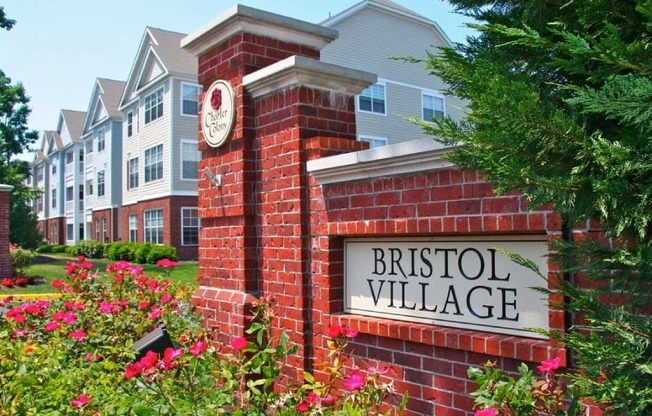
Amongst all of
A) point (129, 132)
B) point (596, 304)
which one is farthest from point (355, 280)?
point (129, 132)

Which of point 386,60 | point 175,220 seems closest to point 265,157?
point 386,60

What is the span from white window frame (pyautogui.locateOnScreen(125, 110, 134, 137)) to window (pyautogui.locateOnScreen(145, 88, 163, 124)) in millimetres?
2500

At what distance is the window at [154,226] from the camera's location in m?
28.2

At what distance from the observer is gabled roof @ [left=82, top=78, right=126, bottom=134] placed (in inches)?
1394

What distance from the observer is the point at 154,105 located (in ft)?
93.9

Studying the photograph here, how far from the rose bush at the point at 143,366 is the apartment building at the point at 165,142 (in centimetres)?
2128

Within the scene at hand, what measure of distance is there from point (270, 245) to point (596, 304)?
299cm

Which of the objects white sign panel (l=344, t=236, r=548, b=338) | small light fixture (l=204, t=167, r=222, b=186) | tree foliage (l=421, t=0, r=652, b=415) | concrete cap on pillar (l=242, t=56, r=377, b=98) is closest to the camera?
tree foliage (l=421, t=0, r=652, b=415)

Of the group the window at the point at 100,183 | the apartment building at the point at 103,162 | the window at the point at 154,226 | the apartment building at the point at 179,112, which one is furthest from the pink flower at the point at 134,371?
the window at the point at 100,183

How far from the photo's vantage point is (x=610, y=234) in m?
1.89

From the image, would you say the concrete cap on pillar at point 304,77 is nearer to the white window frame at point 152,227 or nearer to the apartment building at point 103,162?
the white window frame at point 152,227

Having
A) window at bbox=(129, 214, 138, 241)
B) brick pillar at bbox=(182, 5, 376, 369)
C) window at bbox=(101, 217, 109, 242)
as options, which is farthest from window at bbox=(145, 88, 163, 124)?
brick pillar at bbox=(182, 5, 376, 369)

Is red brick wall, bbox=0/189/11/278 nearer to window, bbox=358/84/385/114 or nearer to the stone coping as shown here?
window, bbox=358/84/385/114

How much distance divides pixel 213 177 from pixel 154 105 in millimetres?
25136
